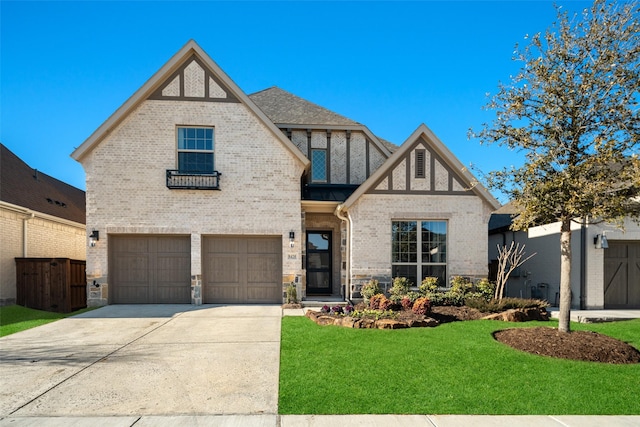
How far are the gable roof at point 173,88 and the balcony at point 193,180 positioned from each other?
2353 mm

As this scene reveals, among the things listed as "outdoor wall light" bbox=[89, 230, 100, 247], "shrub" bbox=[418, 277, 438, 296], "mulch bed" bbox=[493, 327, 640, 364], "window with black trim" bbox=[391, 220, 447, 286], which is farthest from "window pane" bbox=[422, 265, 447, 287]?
"outdoor wall light" bbox=[89, 230, 100, 247]

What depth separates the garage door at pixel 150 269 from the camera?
12.8 m

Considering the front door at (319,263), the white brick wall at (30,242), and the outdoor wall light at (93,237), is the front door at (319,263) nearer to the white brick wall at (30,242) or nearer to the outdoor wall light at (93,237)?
the outdoor wall light at (93,237)

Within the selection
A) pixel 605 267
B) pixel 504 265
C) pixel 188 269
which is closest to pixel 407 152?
pixel 504 265

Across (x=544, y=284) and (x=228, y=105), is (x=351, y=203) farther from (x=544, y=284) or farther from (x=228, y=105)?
(x=544, y=284)

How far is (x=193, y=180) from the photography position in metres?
12.6

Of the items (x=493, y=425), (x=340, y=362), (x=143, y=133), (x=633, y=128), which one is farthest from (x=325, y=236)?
(x=493, y=425)

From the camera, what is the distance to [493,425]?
4387 mm

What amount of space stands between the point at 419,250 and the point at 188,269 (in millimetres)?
7764

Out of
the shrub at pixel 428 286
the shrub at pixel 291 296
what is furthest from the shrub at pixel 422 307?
the shrub at pixel 291 296

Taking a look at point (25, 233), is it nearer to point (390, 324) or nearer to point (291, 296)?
point (291, 296)

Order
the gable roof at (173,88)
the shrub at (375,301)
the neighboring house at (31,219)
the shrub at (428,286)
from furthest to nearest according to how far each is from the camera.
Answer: the gable roof at (173,88), the neighboring house at (31,219), the shrub at (428,286), the shrub at (375,301)

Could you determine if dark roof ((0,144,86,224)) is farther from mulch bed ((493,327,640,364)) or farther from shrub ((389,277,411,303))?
mulch bed ((493,327,640,364))

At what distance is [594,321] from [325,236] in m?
8.62
